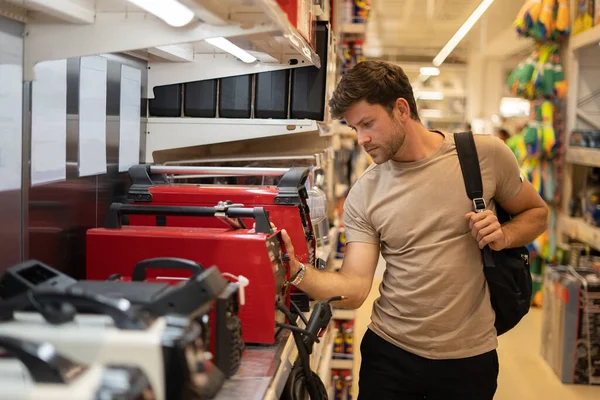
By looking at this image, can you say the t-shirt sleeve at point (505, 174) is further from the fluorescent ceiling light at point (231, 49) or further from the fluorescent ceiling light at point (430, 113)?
the fluorescent ceiling light at point (430, 113)

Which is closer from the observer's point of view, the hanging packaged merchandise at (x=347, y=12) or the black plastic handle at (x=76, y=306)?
the black plastic handle at (x=76, y=306)

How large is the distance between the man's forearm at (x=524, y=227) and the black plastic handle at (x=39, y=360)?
1.63 metres

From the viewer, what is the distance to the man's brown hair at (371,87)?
2.19m

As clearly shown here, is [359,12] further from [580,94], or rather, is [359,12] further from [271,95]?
[271,95]

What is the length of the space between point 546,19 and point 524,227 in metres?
4.31

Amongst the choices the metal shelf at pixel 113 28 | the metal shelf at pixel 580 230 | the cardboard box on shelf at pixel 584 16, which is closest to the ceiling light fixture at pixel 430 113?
the cardboard box on shelf at pixel 584 16

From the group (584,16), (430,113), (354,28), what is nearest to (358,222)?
(354,28)

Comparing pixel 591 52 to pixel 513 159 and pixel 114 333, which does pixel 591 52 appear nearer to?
pixel 513 159

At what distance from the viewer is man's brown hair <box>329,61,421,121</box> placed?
86.1 inches

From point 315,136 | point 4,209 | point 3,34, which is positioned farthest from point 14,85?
point 315,136

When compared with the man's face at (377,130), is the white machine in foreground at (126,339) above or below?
below

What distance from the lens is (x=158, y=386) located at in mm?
975

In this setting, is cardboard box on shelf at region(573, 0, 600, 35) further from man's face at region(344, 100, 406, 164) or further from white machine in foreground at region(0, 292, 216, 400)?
white machine in foreground at region(0, 292, 216, 400)

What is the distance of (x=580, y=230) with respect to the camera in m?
5.24
